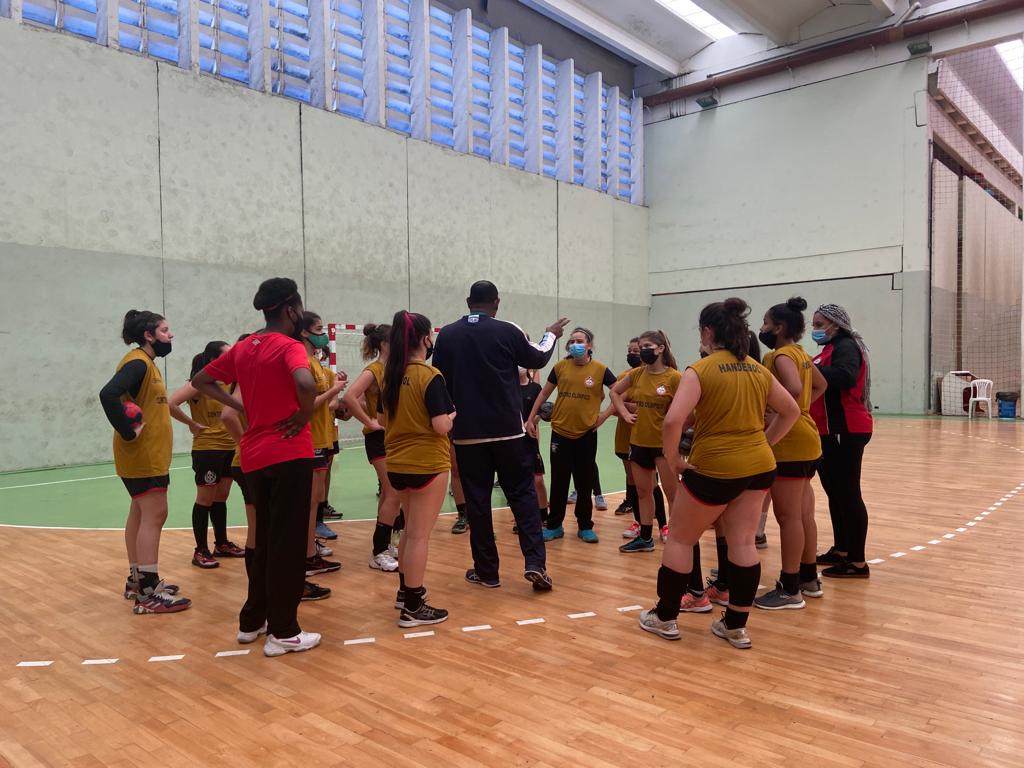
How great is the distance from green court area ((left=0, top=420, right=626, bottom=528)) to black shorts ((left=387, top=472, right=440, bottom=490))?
10.1ft

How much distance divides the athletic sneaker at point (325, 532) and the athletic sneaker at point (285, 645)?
7.69 feet

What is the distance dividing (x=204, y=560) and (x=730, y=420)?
362 centimetres

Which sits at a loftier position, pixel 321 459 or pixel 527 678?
pixel 321 459

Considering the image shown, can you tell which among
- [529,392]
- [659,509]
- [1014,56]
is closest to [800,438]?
[659,509]

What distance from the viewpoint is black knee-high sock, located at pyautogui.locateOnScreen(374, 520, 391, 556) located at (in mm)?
4902

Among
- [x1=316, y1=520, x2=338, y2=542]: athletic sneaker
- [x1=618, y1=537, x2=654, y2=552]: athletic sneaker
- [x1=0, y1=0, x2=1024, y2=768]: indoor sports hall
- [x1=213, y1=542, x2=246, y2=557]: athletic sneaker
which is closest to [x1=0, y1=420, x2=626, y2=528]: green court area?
[x1=0, y1=0, x2=1024, y2=768]: indoor sports hall

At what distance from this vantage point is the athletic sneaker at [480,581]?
439cm

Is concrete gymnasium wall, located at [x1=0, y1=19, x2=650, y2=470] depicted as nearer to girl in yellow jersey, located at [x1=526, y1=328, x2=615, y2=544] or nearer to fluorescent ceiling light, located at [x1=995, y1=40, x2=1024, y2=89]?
girl in yellow jersey, located at [x1=526, y1=328, x2=615, y2=544]

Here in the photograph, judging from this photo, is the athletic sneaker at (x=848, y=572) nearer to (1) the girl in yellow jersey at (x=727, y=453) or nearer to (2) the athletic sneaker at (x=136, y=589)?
(1) the girl in yellow jersey at (x=727, y=453)

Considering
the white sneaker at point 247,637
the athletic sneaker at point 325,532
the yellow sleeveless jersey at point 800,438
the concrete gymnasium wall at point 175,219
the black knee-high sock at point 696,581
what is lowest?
the athletic sneaker at point 325,532

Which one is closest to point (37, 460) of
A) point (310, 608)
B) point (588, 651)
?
point (310, 608)

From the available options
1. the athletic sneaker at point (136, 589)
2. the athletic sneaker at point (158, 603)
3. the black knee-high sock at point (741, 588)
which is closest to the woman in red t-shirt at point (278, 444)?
the athletic sneaker at point (158, 603)

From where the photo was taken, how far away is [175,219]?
1105cm

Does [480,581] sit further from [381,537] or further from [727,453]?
[727,453]
